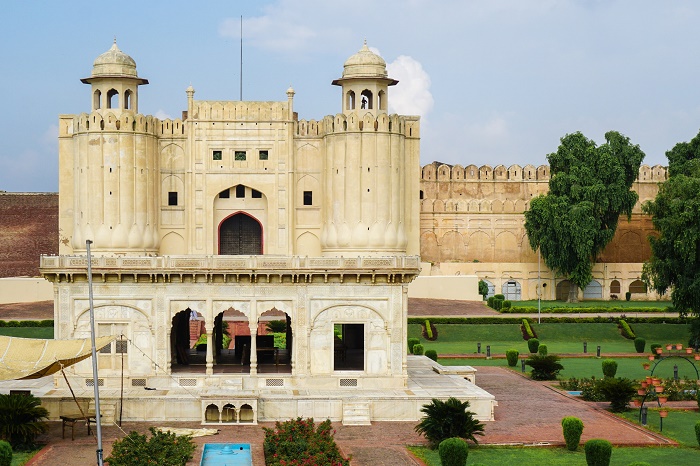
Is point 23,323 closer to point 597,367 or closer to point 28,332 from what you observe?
point 28,332

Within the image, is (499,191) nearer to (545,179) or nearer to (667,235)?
(545,179)

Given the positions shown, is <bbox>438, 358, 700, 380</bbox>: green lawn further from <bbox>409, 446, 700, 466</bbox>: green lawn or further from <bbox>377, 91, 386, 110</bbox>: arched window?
<bbox>409, 446, 700, 466</bbox>: green lawn

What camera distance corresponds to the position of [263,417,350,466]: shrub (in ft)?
64.8

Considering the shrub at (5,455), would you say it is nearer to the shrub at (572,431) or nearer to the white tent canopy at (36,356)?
the white tent canopy at (36,356)

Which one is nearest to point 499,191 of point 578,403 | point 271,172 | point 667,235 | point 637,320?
point 637,320

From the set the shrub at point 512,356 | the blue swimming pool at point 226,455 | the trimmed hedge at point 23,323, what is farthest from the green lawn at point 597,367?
the trimmed hedge at point 23,323

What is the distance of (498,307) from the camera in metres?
53.2

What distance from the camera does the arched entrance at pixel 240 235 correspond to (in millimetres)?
41531

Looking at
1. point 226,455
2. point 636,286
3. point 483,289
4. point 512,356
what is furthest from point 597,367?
point 636,286

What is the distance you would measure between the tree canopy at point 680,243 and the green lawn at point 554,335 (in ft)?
10.9

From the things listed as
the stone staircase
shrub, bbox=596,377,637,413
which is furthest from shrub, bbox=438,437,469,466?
shrub, bbox=596,377,637,413

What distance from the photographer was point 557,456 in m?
22.5

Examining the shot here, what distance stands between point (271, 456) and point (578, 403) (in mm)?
11903

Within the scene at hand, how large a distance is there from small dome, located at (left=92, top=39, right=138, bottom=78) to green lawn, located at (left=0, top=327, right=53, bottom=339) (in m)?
11.5
